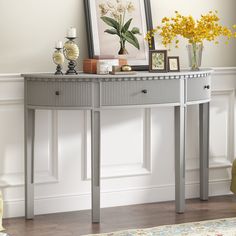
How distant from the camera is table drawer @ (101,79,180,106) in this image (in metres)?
3.79

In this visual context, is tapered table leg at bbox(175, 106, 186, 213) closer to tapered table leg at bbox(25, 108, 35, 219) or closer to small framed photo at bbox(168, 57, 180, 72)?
small framed photo at bbox(168, 57, 180, 72)

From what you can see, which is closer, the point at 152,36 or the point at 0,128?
the point at 0,128

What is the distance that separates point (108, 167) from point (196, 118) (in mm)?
733

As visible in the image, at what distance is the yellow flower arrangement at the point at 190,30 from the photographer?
13.7 feet

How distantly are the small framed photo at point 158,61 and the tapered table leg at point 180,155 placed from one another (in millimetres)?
262

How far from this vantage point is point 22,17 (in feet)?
13.2

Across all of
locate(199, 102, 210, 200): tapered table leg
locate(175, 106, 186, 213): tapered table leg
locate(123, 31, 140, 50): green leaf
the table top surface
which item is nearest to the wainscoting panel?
locate(199, 102, 210, 200): tapered table leg

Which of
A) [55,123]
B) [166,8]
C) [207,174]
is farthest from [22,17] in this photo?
[207,174]

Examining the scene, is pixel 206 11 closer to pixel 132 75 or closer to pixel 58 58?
Answer: pixel 132 75

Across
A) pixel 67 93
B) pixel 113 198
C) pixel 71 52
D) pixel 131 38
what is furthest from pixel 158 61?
pixel 113 198

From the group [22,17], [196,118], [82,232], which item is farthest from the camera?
[196,118]

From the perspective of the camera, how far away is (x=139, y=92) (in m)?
3.85

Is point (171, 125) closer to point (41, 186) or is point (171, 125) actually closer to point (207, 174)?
point (207, 174)

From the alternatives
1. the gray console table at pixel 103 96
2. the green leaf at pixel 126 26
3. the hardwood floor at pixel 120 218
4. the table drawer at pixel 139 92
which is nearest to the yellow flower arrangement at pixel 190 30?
the green leaf at pixel 126 26
